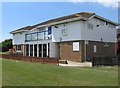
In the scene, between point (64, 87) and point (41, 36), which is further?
point (41, 36)

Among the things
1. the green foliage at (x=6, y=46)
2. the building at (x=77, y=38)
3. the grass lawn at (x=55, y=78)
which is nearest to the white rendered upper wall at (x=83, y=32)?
the building at (x=77, y=38)

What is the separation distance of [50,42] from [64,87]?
30.2m

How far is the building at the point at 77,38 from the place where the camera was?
119 feet

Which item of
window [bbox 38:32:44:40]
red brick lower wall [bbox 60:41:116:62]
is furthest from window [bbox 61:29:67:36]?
window [bbox 38:32:44:40]

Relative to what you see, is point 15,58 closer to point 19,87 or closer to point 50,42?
point 50,42

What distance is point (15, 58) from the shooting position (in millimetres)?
36375

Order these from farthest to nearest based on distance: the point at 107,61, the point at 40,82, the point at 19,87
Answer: the point at 107,61 → the point at 40,82 → the point at 19,87

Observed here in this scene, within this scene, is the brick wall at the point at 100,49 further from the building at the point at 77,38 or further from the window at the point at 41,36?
the window at the point at 41,36

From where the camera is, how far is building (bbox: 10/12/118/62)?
119 feet

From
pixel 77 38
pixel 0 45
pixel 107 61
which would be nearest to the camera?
pixel 107 61

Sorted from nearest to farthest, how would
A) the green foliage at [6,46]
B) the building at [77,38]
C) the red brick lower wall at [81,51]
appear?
1. the red brick lower wall at [81,51]
2. the building at [77,38]
3. the green foliage at [6,46]

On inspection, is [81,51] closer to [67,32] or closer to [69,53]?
[69,53]

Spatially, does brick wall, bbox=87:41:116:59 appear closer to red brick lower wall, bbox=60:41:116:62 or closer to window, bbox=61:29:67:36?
red brick lower wall, bbox=60:41:116:62

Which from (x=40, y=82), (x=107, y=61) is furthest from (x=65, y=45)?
(x=40, y=82)
